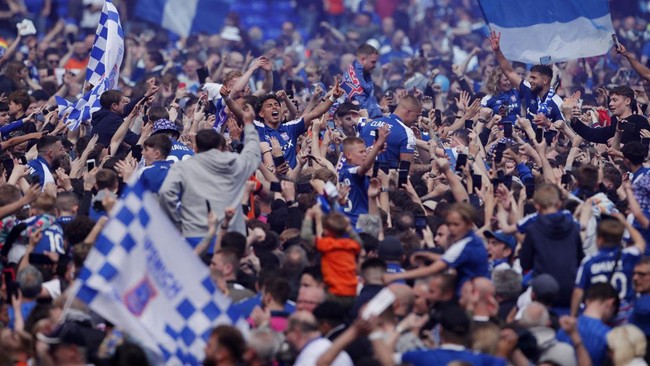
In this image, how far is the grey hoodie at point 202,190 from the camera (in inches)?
461

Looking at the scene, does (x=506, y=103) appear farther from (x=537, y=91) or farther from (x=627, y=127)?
(x=627, y=127)

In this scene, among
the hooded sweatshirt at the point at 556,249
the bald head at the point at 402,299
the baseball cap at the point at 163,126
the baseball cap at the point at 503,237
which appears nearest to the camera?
the bald head at the point at 402,299

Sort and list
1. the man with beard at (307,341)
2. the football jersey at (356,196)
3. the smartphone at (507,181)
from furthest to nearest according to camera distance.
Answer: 1. the smartphone at (507,181)
2. the football jersey at (356,196)
3. the man with beard at (307,341)

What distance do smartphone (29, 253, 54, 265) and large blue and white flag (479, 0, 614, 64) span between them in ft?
30.1

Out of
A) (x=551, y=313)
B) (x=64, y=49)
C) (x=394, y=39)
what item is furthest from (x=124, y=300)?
(x=394, y=39)

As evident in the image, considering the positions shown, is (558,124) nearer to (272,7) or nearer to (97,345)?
(97,345)

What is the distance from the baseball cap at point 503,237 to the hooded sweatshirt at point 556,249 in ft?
1.66

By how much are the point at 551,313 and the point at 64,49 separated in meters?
19.2

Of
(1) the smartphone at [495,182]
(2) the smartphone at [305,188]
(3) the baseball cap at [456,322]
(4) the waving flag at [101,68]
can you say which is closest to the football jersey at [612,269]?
(3) the baseball cap at [456,322]

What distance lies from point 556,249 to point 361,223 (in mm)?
1791

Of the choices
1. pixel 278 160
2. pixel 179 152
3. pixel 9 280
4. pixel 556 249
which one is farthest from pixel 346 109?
pixel 9 280

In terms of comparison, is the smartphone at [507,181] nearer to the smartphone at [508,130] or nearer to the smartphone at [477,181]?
the smartphone at [477,181]

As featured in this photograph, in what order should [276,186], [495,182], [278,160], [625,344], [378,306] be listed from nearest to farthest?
[378,306], [625,344], [495,182], [276,186], [278,160]

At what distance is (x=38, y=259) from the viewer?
11.1m
